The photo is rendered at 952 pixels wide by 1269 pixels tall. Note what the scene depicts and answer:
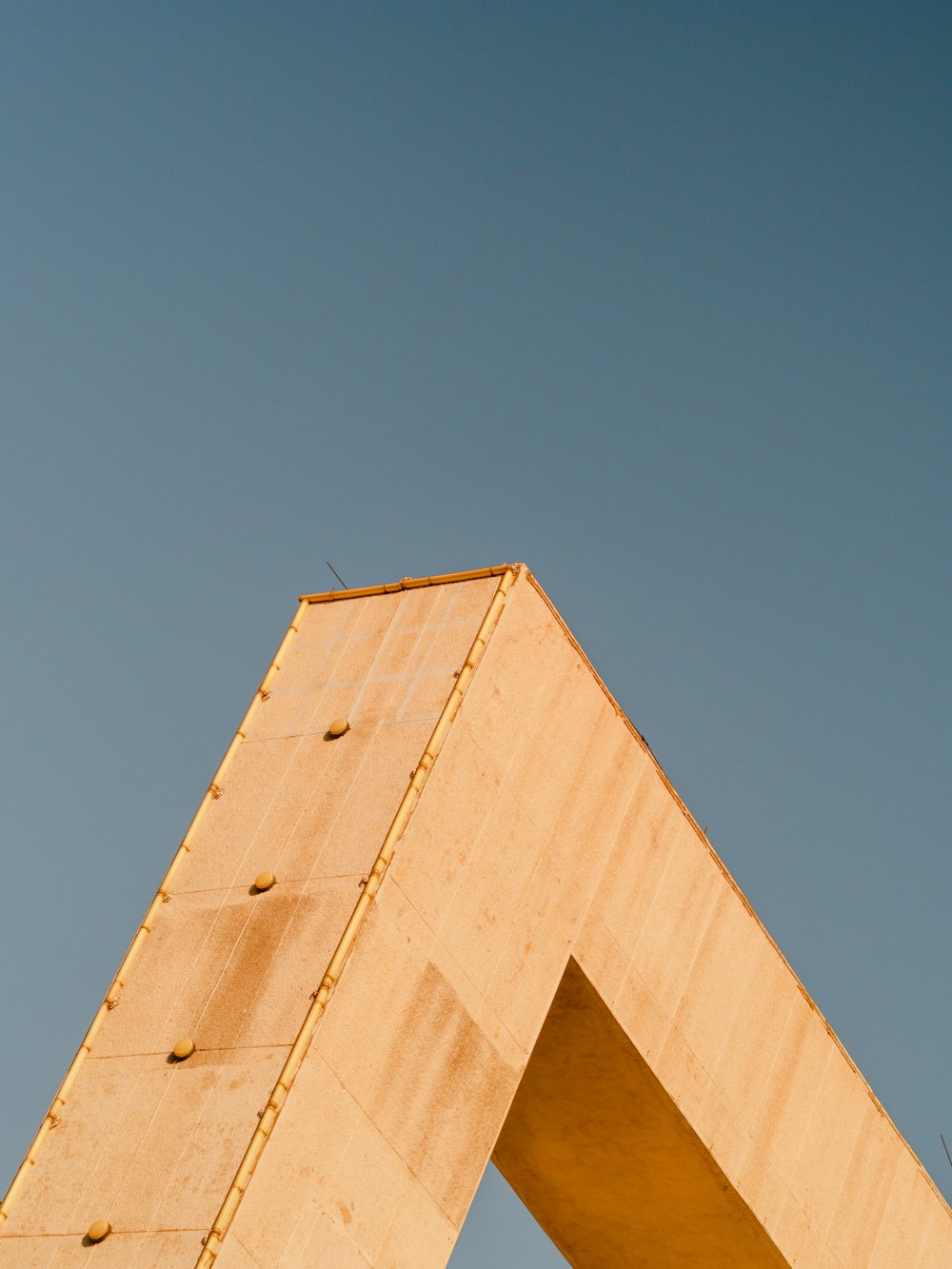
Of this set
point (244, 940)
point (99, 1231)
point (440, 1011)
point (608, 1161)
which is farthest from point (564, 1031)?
point (99, 1231)

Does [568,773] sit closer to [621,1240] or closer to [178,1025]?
[178,1025]

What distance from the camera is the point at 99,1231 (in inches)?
722

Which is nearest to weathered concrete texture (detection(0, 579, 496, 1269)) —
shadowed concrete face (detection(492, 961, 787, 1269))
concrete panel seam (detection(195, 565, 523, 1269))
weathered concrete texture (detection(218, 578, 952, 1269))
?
concrete panel seam (detection(195, 565, 523, 1269))

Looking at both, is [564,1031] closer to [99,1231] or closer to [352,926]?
[352,926]

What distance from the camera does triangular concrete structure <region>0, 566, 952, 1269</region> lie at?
18891mm

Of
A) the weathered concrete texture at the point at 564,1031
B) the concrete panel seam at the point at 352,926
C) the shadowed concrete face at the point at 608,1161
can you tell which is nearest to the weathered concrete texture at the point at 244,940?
the concrete panel seam at the point at 352,926

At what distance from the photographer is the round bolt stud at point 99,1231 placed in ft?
60.1

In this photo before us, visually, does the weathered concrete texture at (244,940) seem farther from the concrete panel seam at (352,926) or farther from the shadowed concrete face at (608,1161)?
the shadowed concrete face at (608,1161)

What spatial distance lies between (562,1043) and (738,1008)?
10.7 feet

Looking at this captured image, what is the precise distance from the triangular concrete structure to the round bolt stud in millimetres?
41

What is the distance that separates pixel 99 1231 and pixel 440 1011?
4712mm

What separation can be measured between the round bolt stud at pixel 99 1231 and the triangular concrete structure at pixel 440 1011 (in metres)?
0.04

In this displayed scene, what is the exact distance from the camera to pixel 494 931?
21.8 metres

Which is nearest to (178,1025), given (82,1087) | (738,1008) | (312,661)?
(82,1087)
